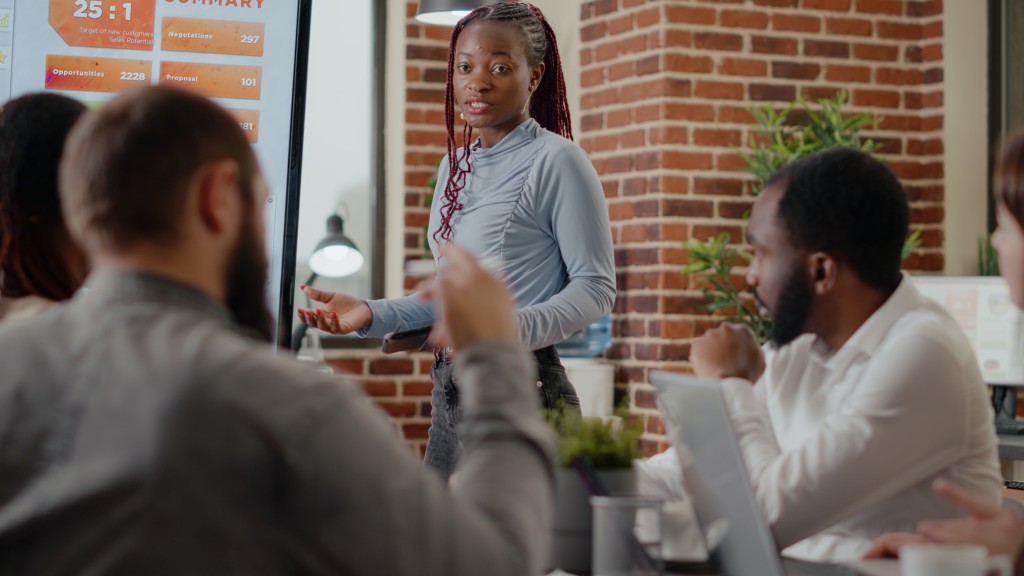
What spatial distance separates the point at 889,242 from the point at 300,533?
3.38ft

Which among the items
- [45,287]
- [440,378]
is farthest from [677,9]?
[45,287]

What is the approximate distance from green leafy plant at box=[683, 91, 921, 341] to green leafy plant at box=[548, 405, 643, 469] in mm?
2715

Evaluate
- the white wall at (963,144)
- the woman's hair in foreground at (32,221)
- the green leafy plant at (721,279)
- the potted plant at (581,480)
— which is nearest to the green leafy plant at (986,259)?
the white wall at (963,144)

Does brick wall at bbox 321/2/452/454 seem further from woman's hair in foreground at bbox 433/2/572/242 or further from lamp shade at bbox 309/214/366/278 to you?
woman's hair in foreground at bbox 433/2/572/242

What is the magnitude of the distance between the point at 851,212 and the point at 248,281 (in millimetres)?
895

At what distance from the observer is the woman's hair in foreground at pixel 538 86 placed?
7.43 feet

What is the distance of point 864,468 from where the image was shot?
1435 mm

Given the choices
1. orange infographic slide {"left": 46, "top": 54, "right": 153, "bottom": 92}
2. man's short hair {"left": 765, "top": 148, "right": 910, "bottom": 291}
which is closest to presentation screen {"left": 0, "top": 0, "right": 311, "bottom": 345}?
orange infographic slide {"left": 46, "top": 54, "right": 153, "bottom": 92}

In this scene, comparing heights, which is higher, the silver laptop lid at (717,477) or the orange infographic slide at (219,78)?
the orange infographic slide at (219,78)

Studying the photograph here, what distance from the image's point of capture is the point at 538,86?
2389 mm

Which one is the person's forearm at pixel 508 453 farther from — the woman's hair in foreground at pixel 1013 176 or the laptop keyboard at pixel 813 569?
the woman's hair in foreground at pixel 1013 176

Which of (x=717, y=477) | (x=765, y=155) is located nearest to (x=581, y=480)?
(x=717, y=477)

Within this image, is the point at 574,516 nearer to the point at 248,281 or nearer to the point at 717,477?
the point at 717,477

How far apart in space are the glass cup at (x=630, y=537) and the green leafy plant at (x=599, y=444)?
0.33ft
